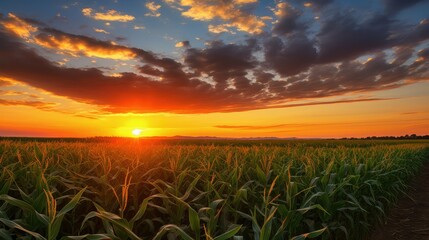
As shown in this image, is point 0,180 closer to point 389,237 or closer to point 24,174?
point 24,174

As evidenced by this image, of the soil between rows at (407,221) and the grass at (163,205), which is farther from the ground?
the grass at (163,205)

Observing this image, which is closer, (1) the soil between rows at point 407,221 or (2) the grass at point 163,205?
(2) the grass at point 163,205

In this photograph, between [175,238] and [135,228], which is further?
[135,228]

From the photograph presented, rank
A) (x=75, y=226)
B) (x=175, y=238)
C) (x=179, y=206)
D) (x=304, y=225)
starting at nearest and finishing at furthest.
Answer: (x=175, y=238), (x=179, y=206), (x=75, y=226), (x=304, y=225)

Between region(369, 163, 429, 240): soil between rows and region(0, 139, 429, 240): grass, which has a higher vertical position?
region(0, 139, 429, 240): grass

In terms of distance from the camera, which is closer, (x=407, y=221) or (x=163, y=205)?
(x=163, y=205)

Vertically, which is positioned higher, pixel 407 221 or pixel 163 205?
pixel 163 205

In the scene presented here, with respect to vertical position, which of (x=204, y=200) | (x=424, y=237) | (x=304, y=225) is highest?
(x=204, y=200)

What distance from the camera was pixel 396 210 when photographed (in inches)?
400

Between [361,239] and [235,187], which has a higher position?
[235,187]

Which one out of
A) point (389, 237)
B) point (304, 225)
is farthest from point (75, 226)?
point (389, 237)

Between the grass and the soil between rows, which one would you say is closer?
the grass

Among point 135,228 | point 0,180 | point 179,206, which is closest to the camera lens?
point 179,206

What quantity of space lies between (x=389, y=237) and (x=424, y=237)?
801 mm
